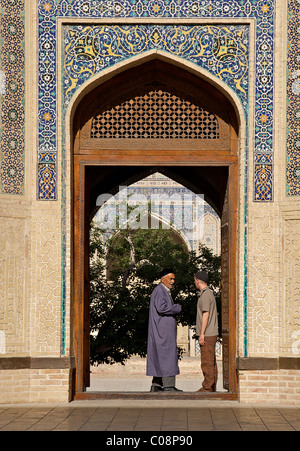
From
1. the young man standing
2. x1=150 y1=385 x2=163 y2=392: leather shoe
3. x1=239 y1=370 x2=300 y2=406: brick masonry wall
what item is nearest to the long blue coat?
x1=150 y1=385 x2=163 y2=392: leather shoe

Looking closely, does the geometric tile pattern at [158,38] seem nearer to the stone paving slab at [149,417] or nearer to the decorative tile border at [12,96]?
the decorative tile border at [12,96]

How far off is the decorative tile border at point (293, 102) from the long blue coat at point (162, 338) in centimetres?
189

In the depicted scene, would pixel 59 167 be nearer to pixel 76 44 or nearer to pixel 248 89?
pixel 76 44

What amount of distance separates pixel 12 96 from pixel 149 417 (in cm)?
355

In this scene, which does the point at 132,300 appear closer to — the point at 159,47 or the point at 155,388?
the point at 155,388

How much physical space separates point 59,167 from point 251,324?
8.31 feet

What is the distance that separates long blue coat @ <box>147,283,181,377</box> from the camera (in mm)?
9094

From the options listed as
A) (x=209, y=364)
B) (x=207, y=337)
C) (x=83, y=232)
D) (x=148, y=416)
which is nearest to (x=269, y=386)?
(x=209, y=364)

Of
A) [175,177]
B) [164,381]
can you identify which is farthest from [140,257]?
[164,381]

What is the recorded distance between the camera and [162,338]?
30.0 ft

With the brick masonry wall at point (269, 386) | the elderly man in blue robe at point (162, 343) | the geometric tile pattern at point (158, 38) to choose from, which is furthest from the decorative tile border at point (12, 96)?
the brick masonry wall at point (269, 386)

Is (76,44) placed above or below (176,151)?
above

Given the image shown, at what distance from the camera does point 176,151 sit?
29.1ft

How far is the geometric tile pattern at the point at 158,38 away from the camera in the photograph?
8484 millimetres
